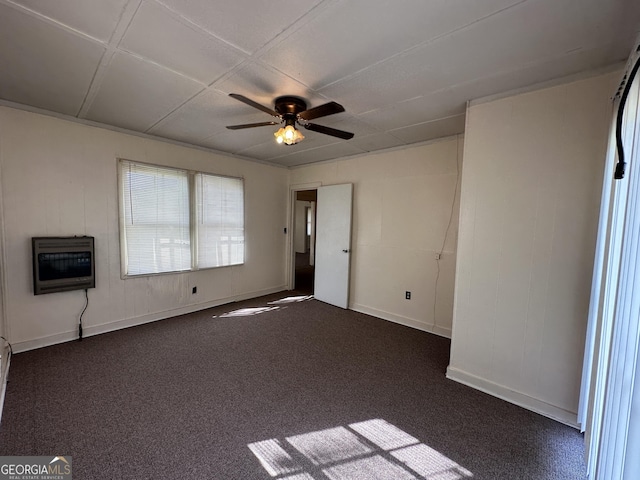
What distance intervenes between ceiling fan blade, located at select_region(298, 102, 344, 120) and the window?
2491 millimetres

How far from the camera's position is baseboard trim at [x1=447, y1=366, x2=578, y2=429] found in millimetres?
1973

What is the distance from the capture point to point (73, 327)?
3.10m

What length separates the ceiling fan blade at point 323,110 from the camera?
1981 mm

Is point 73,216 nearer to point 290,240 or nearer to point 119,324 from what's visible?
point 119,324

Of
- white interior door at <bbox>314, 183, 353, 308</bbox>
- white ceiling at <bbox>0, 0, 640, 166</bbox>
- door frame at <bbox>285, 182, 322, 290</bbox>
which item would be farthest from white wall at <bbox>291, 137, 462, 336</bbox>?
door frame at <bbox>285, 182, 322, 290</bbox>

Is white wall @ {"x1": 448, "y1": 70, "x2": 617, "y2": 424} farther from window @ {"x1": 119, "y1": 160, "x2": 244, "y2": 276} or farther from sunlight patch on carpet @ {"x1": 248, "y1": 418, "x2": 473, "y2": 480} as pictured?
window @ {"x1": 119, "y1": 160, "x2": 244, "y2": 276}

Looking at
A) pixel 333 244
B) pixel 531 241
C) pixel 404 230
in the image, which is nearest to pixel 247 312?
pixel 333 244

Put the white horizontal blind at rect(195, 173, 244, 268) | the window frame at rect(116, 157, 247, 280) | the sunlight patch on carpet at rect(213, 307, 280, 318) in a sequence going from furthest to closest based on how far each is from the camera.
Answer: the white horizontal blind at rect(195, 173, 244, 268) → the sunlight patch on carpet at rect(213, 307, 280, 318) → the window frame at rect(116, 157, 247, 280)

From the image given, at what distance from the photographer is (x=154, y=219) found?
365 cm

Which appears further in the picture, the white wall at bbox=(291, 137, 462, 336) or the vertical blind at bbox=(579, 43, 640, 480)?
the white wall at bbox=(291, 137, 462, 336)

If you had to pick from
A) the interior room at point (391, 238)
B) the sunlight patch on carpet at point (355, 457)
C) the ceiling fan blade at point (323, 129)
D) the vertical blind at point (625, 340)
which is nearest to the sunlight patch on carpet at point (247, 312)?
the interior room at point (391, 238)

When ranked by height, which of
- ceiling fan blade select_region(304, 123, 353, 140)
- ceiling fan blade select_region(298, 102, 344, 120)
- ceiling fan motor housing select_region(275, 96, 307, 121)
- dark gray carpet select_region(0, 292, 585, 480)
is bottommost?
dark gray carpet select_region(0, 292, 585, 480)

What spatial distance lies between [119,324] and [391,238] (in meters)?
3.83

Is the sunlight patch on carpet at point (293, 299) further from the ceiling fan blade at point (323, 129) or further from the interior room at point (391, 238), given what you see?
the ceiling fan blade at point (323, 129)
